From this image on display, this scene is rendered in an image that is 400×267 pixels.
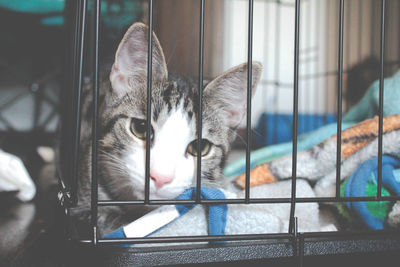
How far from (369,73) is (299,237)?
78.4 inches

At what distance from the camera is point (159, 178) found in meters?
0.59

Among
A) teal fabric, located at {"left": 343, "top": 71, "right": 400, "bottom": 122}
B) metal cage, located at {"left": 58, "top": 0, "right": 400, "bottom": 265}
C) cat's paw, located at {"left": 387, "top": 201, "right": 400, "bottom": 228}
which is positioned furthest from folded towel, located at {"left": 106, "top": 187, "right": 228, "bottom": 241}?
teal fabric, located at {"left": 343, "top": 71, "right": 400, "bottom": 122}

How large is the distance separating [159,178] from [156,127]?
11 cm

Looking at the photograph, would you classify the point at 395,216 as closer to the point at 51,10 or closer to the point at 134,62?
the point at 134,62

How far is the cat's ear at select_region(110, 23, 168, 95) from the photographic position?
0.61 m

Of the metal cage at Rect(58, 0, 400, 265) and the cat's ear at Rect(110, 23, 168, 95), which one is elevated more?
the cat's ear at Rect(110, 23, 168, 95)

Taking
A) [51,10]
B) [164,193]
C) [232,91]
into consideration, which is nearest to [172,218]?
[164,193]

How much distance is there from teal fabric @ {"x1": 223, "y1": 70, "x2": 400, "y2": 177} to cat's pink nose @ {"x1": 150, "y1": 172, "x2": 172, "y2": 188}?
37cm

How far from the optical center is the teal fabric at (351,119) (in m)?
0.95

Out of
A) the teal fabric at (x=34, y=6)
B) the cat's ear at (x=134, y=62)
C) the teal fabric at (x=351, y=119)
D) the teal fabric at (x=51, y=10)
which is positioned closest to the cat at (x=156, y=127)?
the cat's ear at (x=134, y=62)

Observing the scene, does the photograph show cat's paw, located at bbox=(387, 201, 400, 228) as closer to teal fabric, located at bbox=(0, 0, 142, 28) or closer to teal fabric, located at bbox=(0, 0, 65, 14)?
teal fabric, located at bbox=(0, 0, 142, 28)

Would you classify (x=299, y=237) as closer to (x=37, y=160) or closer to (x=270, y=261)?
(x=270, y=261)

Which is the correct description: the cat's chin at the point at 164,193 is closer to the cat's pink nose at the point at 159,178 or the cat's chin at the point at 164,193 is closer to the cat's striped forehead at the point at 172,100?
the cat's pink nose at the point at 159,178

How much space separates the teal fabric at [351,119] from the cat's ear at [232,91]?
21cm
